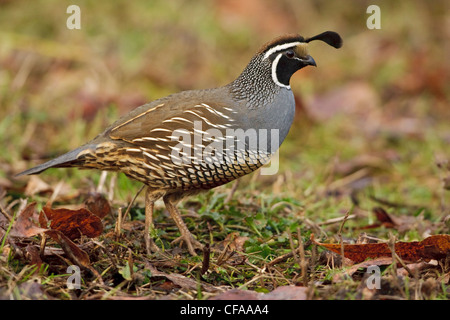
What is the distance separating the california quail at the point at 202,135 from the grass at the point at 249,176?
41 cm

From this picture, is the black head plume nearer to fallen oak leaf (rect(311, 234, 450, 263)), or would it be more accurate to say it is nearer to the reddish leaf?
fallen oak leaf (rect(311, 234, 450, 263))

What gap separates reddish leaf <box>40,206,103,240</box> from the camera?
3.76 m

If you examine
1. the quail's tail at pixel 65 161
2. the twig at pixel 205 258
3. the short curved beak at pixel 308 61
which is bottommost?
the twig at pixel 205 258

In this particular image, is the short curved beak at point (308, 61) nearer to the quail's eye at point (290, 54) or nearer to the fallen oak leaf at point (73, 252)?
the quail's eye at point (290, 54)

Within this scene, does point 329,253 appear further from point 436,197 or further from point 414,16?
point 414,16

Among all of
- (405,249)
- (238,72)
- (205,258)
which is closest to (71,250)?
(205,258)

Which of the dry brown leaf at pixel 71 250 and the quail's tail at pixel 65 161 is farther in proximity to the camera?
the quail's tail at pixel 65 161

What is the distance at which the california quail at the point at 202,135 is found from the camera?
4094 millimetres

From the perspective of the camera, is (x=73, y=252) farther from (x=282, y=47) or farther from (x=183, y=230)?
(x=282, y=47)

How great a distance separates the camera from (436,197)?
19.8 ft

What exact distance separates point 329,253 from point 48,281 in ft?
5.53

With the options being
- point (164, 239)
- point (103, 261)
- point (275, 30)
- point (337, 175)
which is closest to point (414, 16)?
point (275, 30)

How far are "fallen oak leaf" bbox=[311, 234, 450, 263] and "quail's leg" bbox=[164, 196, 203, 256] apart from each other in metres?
0.89

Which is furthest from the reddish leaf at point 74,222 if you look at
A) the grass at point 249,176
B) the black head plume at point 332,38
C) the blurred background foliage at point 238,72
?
the black head plume at point 332,38
